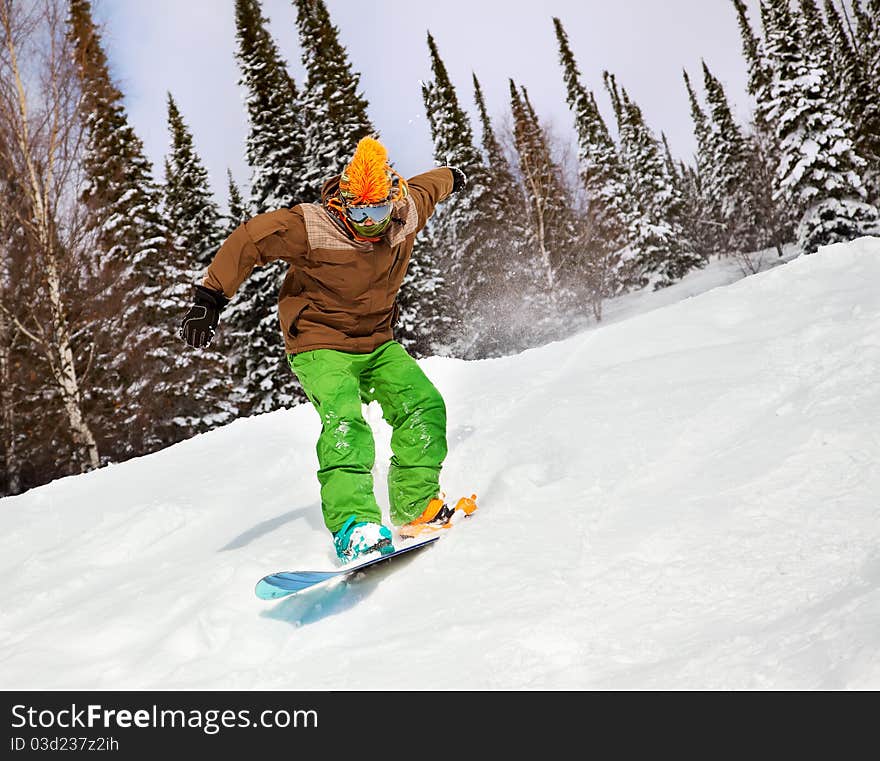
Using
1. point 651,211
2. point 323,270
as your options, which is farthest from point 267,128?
point 651,211

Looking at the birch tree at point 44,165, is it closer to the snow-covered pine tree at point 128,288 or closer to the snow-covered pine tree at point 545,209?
the snow-covered pine tree at point 128,288

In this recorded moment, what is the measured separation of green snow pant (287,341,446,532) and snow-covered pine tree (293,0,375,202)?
56.3ft

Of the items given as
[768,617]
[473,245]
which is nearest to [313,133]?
[473,245]

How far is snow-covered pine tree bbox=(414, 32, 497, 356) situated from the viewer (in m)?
26.5

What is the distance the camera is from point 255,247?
3.17 m

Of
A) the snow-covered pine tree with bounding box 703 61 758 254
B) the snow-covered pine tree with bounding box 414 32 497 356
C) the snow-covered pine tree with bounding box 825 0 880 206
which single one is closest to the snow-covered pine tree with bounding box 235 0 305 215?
the snow-covered pine tree with bounding box 414 32 497 356

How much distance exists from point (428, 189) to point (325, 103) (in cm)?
1912

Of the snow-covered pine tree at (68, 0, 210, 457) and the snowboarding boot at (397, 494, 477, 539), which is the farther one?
the snow-covered pine tree at (68, 0, 210, 457)

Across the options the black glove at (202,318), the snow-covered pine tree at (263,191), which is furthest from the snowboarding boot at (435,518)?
the snow-covered pine tree at (263,191)

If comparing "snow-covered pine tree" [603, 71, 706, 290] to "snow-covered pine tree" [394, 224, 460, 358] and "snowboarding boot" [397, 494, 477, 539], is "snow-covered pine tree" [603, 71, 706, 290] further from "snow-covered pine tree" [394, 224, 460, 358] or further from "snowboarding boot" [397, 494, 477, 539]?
"snowboarding boot" [397, 494, 477, 539]

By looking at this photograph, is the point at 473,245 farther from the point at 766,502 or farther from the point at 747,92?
the point at 766,502

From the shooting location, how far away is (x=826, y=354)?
11.0ft
